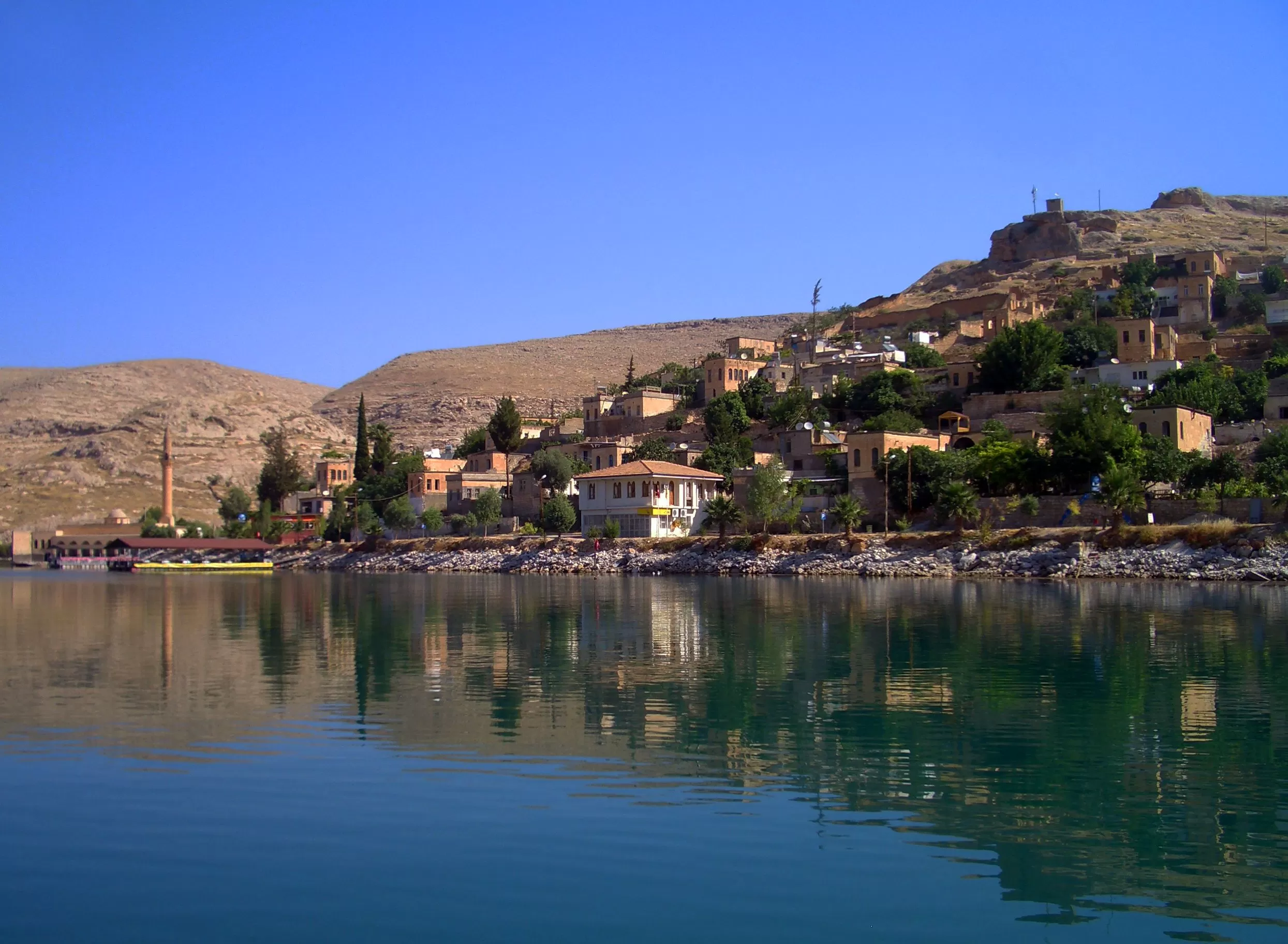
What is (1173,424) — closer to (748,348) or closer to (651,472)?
(651,472)

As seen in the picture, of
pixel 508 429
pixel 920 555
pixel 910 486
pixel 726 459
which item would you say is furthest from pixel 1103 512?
pixel 508 429

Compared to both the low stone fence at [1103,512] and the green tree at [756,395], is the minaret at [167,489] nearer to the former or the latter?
the green tree at [756,395]

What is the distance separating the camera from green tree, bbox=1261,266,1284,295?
268ft

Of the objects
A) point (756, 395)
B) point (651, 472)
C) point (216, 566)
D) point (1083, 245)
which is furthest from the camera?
point (1083, 245)

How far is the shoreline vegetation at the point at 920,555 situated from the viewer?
139 feet

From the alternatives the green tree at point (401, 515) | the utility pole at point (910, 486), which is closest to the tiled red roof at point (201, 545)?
the green tree at point (401, 515)

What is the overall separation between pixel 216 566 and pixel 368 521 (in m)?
9.89

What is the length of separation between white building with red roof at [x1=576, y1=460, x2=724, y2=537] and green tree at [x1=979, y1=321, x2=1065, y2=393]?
17.1 m

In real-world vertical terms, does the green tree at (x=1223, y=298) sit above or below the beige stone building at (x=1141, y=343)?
above

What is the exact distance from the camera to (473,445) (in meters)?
88.8

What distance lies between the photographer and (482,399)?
16412 cm

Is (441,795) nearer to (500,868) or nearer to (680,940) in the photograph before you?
(500,868)

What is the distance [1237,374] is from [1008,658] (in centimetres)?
4857

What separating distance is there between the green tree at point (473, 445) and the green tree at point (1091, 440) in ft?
148
